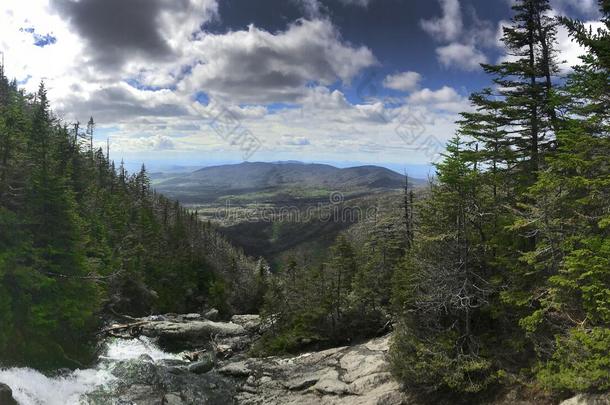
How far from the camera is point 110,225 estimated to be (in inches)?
2286

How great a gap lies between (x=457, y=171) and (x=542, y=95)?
7.33 m

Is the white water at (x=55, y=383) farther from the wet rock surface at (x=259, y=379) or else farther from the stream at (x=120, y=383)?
the wet rock surface at (x=259, y=379)

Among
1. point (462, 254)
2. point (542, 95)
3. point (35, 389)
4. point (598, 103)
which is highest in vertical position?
point (542, 95)

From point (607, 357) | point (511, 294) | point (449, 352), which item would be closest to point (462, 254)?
point (511, 294)

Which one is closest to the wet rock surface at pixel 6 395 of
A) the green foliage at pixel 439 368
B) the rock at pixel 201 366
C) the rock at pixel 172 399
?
the rock at pixel 172 399

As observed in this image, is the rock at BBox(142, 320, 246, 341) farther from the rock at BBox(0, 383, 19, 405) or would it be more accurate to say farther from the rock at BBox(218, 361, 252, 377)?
the rock at BBox(0, 383, 19, 405)

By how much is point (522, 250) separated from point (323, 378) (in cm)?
1723

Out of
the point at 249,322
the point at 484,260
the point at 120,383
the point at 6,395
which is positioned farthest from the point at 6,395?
the point at 249,322

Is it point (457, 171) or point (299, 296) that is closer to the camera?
point (457, 171)

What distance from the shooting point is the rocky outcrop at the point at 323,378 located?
81.1 feet

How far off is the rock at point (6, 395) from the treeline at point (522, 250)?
69.5ft

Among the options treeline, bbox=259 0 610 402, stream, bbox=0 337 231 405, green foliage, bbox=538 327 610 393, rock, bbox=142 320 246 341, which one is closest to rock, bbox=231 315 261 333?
rock, bbox=142 320 246 341

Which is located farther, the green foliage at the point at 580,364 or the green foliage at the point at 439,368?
the green foliage at the point at 439,368

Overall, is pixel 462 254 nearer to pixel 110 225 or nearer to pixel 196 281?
pixel 110 225
